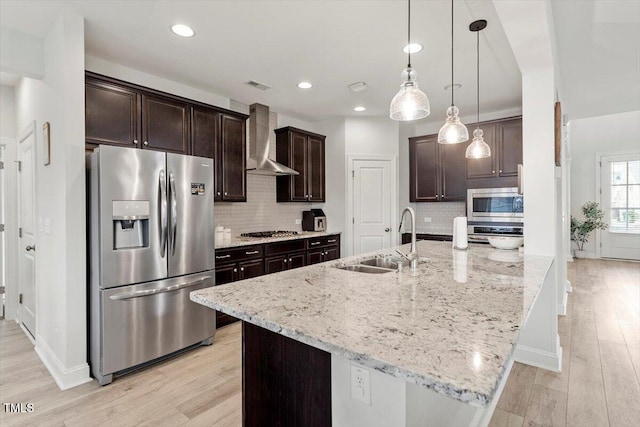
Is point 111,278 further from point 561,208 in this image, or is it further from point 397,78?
point 561,208

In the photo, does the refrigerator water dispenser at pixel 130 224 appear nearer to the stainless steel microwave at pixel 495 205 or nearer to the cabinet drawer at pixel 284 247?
the cabinet drawer at pixel 284 247

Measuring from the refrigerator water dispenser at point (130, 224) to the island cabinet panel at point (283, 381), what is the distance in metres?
1.61

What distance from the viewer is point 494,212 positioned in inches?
177

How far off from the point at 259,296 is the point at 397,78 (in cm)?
312

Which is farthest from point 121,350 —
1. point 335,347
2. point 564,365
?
point 564,365

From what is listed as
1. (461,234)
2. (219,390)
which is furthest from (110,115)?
(461,234)

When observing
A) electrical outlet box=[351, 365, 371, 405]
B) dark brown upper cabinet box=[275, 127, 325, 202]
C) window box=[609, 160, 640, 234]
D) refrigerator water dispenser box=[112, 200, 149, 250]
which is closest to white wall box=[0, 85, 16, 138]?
refrigerator water dispenser box=[112, 200, 149, 250]

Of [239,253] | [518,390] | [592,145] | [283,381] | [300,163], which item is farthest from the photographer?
[592,145]

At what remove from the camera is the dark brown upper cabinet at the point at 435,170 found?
16.2ft

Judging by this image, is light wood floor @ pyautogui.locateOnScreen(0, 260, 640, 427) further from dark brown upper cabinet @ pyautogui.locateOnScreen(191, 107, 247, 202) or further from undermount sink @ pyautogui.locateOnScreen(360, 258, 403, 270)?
dark brown upper cabinet @ pyautogui.locateOnScreen(191, 107, 247, 202)

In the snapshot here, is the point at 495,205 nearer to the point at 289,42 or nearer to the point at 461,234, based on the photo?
the point at 461,234

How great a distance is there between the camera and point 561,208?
3.47 meters

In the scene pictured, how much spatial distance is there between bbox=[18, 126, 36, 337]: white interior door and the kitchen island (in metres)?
2.95

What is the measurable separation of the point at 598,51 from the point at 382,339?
3.93 meters
